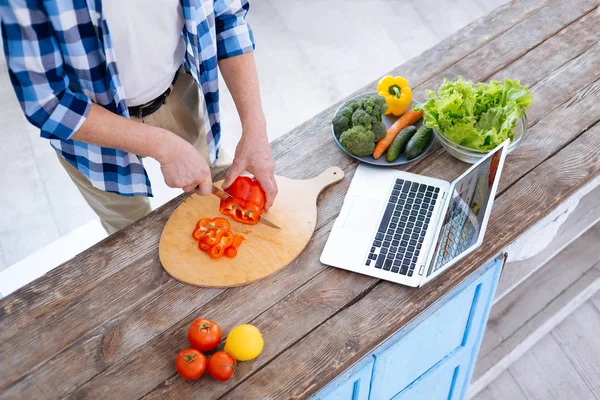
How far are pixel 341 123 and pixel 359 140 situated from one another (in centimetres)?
10

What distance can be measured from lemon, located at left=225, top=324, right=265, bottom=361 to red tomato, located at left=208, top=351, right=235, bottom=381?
0.02m

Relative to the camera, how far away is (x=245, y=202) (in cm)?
168

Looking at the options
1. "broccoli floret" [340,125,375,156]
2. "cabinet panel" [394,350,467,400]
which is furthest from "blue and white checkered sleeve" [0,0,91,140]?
"cabinet panel" [394,350,467,400]

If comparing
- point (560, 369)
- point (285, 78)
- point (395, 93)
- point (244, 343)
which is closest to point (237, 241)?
point (244, 343)

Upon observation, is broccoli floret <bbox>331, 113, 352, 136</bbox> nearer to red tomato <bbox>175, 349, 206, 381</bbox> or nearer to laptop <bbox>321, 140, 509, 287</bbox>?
laptop <bbox>321, 140, 509, 287</bbox>

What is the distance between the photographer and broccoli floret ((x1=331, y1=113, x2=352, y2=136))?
1845mm

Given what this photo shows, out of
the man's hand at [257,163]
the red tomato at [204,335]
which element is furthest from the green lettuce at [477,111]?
the red tomato at [204,335]

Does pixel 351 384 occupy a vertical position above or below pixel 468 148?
below

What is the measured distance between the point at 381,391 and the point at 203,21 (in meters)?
1.14

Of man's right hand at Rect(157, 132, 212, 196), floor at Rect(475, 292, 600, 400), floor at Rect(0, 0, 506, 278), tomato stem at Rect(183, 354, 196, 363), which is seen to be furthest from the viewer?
floor at Rect(0, 0, 506, 278)

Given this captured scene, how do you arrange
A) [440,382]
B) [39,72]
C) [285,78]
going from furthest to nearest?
[285,78]
[440,382]
[39,72]

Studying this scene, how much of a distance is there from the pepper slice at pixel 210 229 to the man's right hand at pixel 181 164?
11 cm

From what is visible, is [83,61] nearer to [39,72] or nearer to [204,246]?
[39,72]

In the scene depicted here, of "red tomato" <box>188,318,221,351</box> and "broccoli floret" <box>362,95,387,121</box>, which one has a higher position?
"broccoli floret" <box>362,95,387,121</box>
